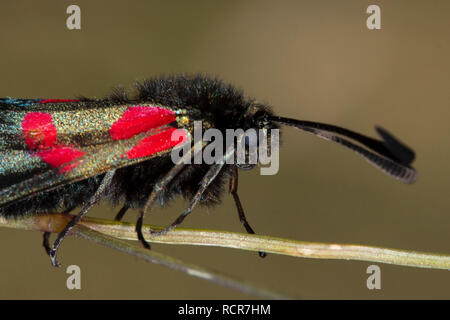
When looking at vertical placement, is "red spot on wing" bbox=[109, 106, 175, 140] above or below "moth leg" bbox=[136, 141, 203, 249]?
above

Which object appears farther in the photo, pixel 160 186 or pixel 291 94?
pixel 291 94

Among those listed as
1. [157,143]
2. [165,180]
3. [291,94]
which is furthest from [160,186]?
[291,94]

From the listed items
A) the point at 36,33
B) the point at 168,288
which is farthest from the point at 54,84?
the point at 168,288

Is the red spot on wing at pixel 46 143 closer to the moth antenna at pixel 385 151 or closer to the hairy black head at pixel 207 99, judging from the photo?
the hairy black head at pixel 207 99

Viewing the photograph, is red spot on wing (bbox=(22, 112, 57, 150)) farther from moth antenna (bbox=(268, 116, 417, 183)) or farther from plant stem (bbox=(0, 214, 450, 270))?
moth antenna (bbox=(268, 116, 417, 183))

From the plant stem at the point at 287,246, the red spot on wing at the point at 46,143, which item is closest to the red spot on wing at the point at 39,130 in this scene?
the red spot on wing at the point at 46,143

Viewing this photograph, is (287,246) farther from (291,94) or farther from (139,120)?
(291,94)

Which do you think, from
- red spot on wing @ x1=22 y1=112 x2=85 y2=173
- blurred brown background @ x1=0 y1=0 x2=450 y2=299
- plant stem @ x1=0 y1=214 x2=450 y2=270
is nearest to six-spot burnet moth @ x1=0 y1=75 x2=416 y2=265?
red spot on wing @ x1=22 y1=112 x2=85 y2=173

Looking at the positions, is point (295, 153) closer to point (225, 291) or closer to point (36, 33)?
point (225, 291)
